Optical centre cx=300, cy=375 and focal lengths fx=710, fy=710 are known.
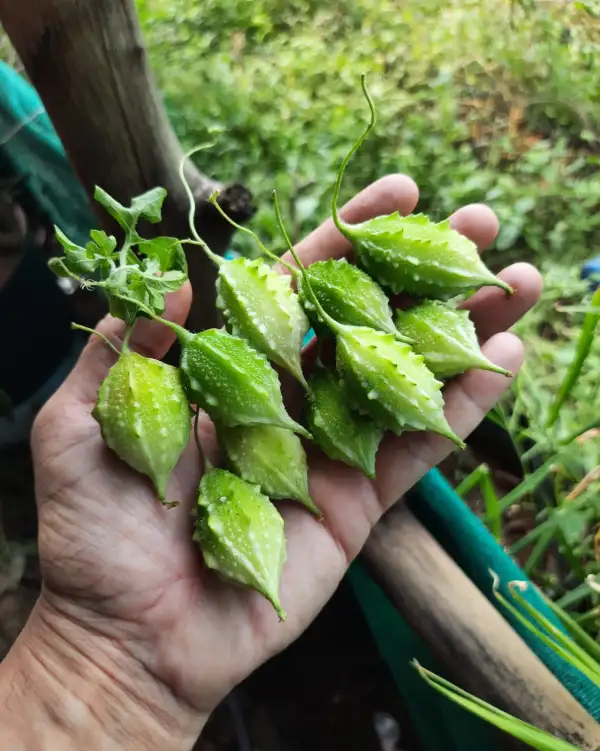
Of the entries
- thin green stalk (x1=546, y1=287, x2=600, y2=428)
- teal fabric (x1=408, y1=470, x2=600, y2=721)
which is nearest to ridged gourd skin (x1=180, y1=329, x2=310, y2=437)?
teal fabric (x1=408, y1=470, x2=600, y2=721)

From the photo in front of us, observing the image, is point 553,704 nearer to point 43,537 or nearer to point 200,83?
point 43,537

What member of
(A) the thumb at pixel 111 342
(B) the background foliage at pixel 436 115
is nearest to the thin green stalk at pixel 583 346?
(B) the background foliage at pixel 436 115

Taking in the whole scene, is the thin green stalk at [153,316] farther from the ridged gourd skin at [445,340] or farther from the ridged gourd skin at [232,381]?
the ridged gourd skin at [445,340]

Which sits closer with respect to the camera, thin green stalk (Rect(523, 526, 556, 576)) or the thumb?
the thumb

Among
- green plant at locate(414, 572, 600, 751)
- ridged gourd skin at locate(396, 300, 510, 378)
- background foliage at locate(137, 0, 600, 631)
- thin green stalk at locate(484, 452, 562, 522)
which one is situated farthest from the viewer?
background foliage at locate(137, 0, 600, 631)

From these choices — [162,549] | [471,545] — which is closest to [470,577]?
[471,545]

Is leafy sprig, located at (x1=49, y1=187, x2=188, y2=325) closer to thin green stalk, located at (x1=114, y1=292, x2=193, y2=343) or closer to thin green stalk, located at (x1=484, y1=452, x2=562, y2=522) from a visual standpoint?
thin green stalk, located at (x1=114, y1=292, x2=193, y2=343)
